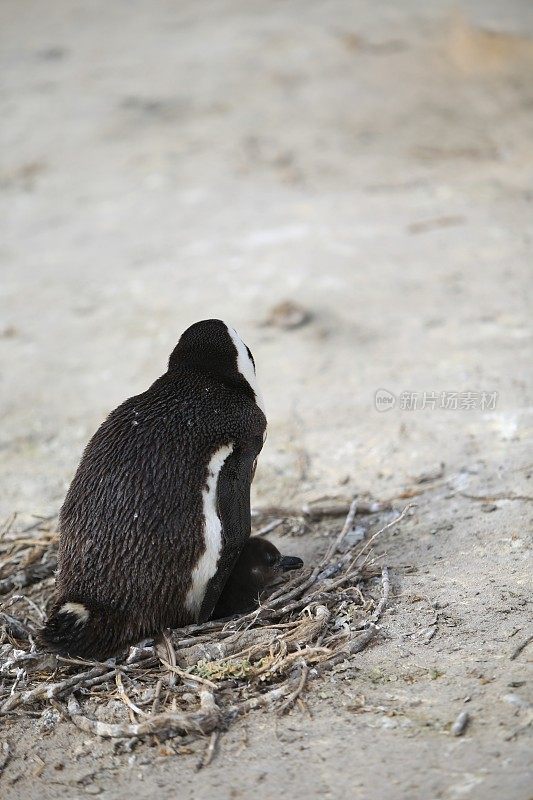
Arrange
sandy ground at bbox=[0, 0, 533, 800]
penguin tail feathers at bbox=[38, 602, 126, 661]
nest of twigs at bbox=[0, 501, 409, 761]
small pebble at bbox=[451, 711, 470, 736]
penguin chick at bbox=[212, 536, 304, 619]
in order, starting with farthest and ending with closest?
penguin chick at bbox=[212, 536, 304, 619], penguin tail feathers at bbox=[38, 602, 126, 661], nest of twigs at bbox=[0, 501, 409, 761], sandy ground at bbox=[0, 0, 533, 800], small pebble at bbox=[451, 711, 470, 736]

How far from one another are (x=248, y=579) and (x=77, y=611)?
67cm

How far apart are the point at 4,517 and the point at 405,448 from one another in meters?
2.07

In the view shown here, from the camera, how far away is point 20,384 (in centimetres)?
614

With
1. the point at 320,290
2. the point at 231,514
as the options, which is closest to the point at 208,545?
the point at 231,514

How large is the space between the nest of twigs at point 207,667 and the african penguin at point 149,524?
0.33 ft

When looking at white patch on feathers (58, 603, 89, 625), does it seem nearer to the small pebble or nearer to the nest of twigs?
the nest of twigs

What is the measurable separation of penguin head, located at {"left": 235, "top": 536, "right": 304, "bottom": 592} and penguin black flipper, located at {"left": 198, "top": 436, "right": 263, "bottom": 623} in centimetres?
5

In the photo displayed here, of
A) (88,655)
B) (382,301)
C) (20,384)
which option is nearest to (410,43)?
(382,301)

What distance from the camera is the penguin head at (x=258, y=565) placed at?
11.7 ft

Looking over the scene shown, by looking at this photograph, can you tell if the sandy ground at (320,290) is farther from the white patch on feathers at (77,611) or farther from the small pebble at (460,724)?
the white patch on feathers at (77,611)
